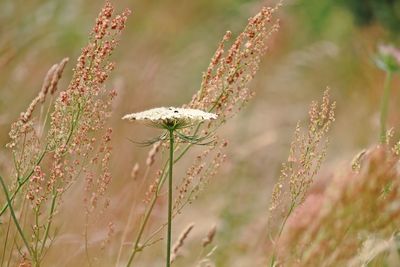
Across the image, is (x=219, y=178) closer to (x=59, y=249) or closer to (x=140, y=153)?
(x=140, y=153)

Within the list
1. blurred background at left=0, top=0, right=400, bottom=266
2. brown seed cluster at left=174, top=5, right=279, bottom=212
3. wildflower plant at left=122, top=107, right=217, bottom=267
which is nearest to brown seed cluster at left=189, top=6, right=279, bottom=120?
brown seed cluster at left=174, top=5, right=279, bottom=212

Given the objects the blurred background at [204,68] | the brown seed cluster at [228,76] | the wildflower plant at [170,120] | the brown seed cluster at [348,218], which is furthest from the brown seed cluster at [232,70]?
the blurred background at [204,68]

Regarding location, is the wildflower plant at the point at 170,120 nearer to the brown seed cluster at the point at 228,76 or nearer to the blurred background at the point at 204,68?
the brown seed cluster at the point at 228,76

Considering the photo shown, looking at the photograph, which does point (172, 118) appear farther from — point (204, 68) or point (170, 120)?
point (204, 68)

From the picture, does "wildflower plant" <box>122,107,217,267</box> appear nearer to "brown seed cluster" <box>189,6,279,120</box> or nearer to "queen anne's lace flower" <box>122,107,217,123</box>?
"queen anne's lace flower" <box>122,107,217,123</box>

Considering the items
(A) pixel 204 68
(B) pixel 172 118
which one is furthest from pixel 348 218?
(A) pixel 204 68

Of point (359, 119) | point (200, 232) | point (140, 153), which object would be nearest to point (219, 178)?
point (140, 153)

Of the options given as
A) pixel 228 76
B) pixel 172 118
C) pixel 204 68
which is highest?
pixel 204 68
